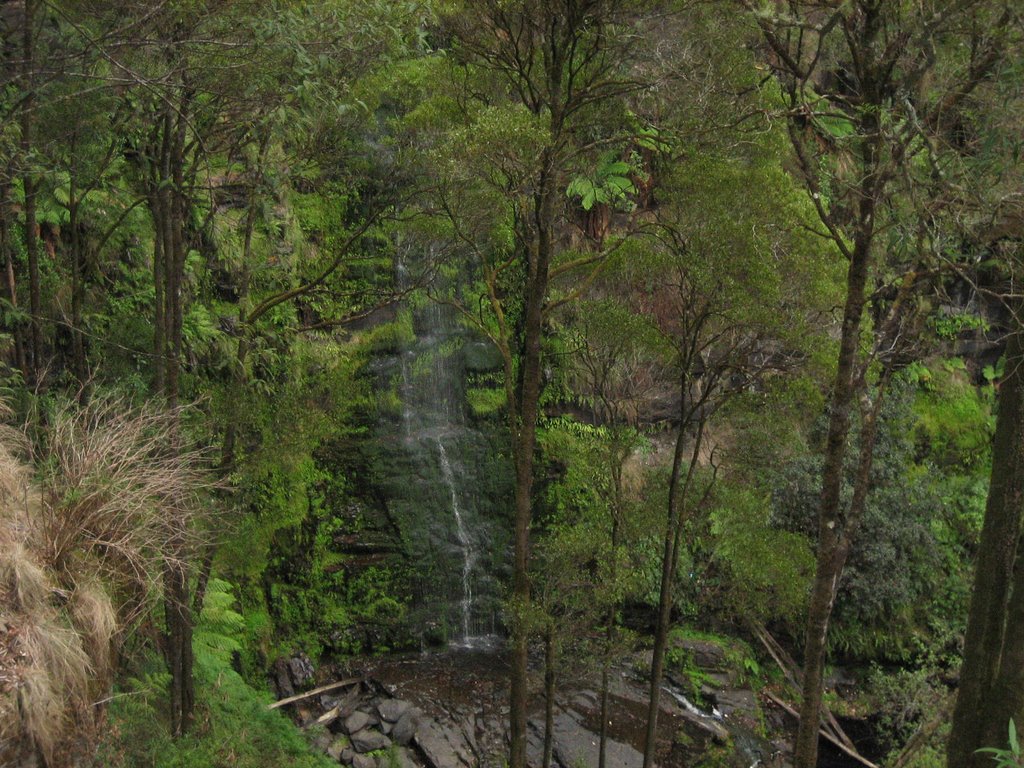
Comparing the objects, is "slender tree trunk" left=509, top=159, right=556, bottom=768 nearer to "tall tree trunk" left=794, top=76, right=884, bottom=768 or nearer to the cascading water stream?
"tall tree trunk" left=794, top=76, right=884, bottom=768

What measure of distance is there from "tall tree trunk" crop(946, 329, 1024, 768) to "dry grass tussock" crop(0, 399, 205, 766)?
6.06 meters

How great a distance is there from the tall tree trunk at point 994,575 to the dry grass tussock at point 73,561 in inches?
239

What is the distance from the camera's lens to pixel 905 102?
595cm

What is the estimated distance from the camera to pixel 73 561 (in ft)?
18.2

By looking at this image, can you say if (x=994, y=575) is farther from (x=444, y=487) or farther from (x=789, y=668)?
(x=444, y=487)

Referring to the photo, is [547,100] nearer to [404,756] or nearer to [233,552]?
[233,552]

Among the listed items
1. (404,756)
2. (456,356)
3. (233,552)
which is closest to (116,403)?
(233,552)

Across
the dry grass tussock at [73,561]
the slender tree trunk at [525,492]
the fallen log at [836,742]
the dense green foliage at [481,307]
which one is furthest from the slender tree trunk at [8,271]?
the fallen log at [836,742]

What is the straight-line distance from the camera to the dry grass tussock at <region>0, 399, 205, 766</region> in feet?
15.9

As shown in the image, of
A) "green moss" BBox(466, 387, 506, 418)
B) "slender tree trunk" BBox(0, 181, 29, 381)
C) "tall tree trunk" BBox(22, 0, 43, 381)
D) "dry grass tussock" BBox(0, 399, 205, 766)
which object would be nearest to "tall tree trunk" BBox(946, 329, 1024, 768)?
"dry grass tussock" BBox(0, 399, 205, 766)

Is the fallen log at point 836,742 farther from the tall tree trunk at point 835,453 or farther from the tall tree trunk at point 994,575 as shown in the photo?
the tall tree trunk at point 994,575

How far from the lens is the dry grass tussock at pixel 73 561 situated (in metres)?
4.84

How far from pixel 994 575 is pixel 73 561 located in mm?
6846

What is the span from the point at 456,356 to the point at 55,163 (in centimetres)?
872
